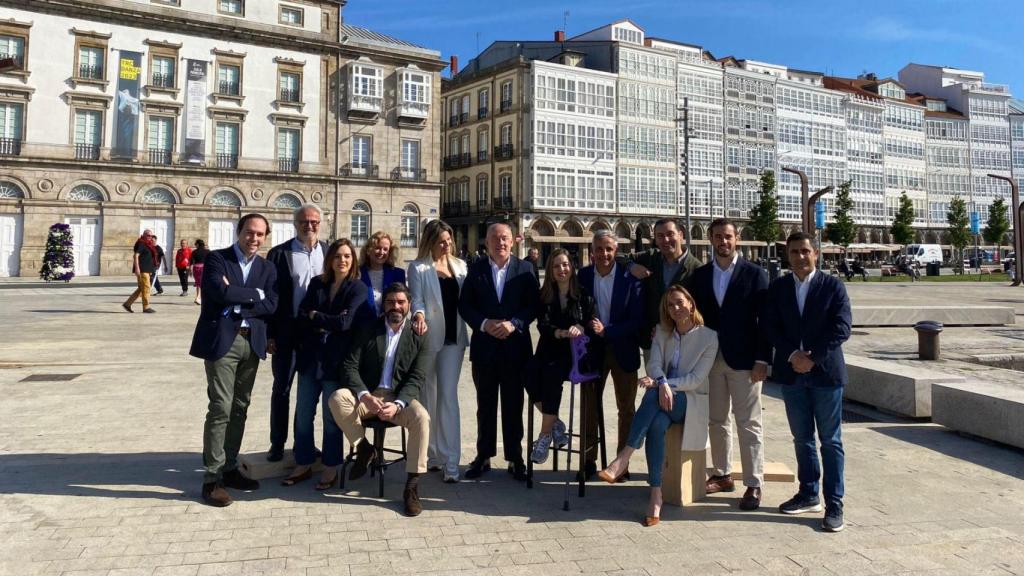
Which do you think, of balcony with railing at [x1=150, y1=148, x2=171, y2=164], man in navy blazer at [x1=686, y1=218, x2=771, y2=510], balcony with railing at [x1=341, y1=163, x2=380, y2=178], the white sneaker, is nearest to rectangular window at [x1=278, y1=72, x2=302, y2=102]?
balcony with railing at [x1=341, y1=163, x2=380, y2=178]

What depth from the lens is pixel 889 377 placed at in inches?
287

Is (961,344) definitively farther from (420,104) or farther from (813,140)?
(813,140)

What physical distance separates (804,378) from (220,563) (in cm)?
358

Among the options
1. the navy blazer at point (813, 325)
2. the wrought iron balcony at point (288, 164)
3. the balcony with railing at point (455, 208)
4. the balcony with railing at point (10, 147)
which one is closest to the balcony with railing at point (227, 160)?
the wrought iron balcony at point (288, 164)

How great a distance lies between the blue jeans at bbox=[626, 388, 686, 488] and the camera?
4.36 meters

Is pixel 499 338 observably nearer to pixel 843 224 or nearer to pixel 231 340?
pixel 231 340

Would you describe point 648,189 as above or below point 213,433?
above

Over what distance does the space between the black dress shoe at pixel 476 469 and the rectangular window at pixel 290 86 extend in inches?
1479

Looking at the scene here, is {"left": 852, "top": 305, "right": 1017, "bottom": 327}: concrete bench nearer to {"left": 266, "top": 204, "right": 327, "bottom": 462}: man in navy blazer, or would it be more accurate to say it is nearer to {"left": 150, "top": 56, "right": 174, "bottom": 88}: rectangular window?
{"left": 266, "top": 204, "right": 327, "bottom": 462}: man in navy blazer

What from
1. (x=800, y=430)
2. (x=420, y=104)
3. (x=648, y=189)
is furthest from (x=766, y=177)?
(x=800, y=430)

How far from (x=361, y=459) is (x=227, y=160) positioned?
36.1 metres

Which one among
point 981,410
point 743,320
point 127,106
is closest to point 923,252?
point 981,410

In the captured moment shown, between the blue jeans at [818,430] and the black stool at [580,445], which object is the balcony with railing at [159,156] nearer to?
the black stool at [580,445]

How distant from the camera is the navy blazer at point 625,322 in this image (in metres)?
4.85
